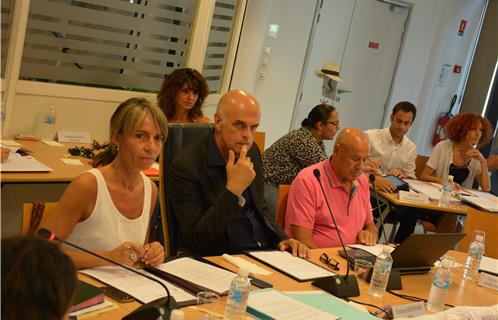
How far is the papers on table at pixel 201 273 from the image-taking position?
2316 millimetres

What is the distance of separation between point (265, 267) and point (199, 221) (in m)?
0.35

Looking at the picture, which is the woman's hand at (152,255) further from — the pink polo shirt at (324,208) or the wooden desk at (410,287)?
the pink polo shirt at (324,208)

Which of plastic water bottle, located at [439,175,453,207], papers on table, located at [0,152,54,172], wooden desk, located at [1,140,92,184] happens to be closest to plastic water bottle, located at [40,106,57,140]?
wooden desk, located at [1,140,92,184]

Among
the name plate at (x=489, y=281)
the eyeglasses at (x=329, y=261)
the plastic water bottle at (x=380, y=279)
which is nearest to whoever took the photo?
the plastic water bottle at (x=380, y=279)

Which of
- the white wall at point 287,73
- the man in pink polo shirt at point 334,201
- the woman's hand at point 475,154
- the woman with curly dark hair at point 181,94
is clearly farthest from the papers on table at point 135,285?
the woman's hand at point 475,154

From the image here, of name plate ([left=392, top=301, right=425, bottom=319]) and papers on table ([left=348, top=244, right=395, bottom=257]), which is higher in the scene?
name plate ([left=392, top=301, right=425, bottom=319])

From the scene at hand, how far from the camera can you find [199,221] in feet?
9.44

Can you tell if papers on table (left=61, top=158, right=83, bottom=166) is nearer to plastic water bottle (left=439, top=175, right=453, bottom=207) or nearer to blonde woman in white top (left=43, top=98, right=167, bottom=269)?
blonde woman in white top (left=43, top=98, right=167, bottom=269)

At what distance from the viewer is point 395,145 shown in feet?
19.3

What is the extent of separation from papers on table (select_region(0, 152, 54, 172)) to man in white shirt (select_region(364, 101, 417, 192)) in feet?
9.90

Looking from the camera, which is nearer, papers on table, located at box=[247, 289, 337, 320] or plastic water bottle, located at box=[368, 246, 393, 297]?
papers on table, located at box=[247, 289, 337, 320]

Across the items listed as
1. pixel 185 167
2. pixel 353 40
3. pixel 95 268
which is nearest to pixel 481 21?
pixel 353 40

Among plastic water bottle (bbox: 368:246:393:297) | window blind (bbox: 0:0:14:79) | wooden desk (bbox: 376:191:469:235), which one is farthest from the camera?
wooden desk (bbox: 376:191:469:235)

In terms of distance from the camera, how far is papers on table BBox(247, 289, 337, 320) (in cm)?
215
